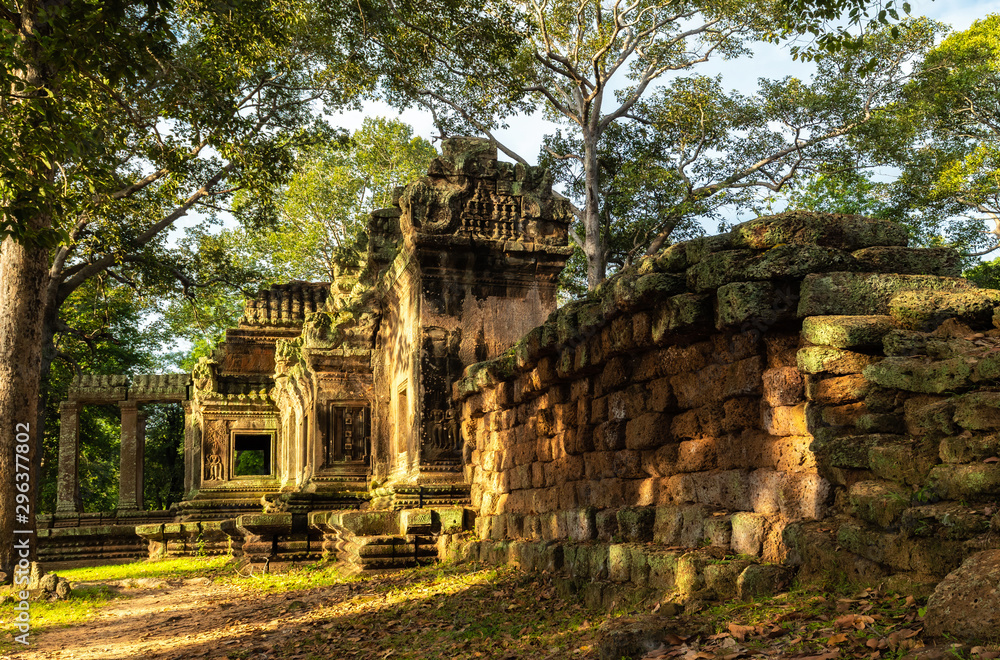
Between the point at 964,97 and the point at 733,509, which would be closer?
the point at 733,509

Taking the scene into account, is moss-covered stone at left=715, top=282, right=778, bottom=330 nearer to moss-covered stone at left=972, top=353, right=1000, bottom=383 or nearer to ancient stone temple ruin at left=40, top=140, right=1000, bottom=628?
ancient stone temple ruin at left=40, top=140, right=1000, bottom=628

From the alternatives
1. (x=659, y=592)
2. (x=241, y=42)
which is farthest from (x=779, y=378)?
(x=241, y=42)

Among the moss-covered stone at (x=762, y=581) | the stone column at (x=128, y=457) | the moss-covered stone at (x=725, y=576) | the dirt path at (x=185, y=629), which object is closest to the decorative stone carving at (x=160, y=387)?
the stone column at (x=128, y=457)

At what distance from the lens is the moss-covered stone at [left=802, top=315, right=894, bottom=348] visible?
393cm

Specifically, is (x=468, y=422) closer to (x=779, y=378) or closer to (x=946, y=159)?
(x=779, y=378)

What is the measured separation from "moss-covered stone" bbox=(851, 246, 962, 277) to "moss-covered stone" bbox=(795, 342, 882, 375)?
689 mm

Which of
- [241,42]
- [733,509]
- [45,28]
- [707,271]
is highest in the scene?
[241,42]

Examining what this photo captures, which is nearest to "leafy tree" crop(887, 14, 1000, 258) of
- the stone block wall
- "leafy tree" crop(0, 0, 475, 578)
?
"leafy tree" crop(0, 0, 475, 578)

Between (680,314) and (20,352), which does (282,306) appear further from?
(680,314)

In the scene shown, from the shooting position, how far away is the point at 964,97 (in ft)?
69.3

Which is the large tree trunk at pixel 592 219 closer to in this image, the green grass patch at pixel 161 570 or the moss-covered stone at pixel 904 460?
the green grass patch at pixel 161 570

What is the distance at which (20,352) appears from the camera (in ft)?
32.1

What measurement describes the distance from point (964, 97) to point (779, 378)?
798 inches

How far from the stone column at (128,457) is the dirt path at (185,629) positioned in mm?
11254
